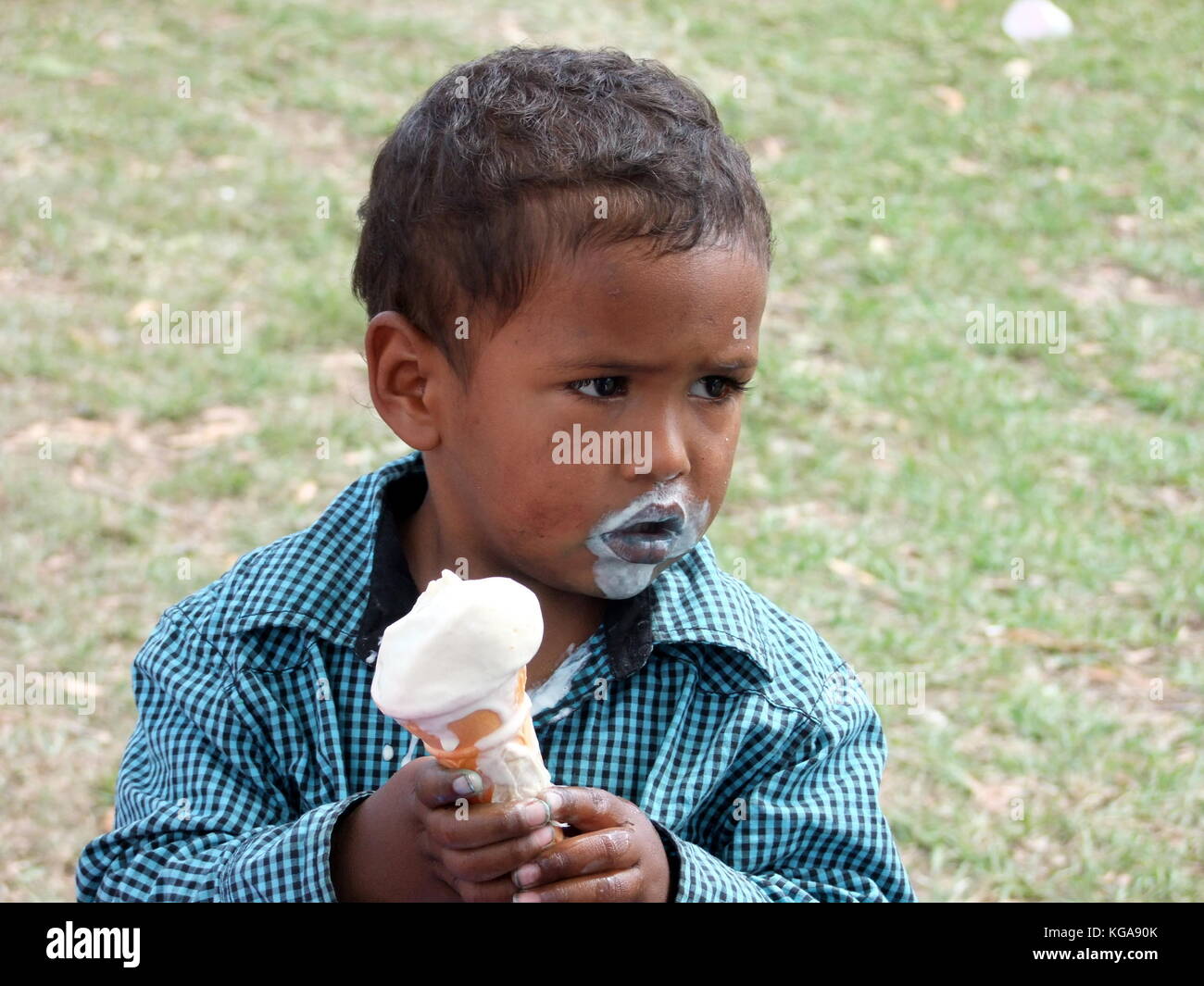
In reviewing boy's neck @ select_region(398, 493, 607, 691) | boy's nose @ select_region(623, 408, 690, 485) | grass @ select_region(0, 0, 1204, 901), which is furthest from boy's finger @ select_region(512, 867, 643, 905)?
grass @ select_region(0, 0, 1204, 901)

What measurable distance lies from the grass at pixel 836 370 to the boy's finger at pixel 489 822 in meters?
1.99

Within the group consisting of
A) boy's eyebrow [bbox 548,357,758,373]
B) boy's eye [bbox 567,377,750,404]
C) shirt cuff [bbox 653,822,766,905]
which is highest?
boy's eyebrow [bbox 548,357,758,373]

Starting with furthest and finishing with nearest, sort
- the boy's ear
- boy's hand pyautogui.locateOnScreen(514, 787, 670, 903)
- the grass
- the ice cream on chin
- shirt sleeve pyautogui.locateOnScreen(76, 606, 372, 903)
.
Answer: the grass → the boy's ear → shirt sleeve pyautogui.locateOnScreen(76, 606, 372, 903) → boy's hand pyautogui.locateOnScreen(514, 787, 670, 903) → the ice cream on chin

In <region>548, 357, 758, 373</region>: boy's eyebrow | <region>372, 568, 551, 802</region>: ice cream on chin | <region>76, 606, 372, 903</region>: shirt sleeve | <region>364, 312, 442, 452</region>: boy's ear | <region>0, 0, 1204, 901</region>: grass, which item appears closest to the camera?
<region>372, 568, 551, 802</region>: ice cream on chin

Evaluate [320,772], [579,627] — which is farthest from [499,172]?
[320,772]

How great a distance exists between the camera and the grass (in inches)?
154

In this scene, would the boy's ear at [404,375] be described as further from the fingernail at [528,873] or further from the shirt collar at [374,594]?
the fingernail at [528,873]

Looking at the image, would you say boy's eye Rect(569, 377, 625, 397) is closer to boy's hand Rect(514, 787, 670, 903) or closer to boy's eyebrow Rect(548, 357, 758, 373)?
boy's eyebrow Rect(548, 357, 758, 373)

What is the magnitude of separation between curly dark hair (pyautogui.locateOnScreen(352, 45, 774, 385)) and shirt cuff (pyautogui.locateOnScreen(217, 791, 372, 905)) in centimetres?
62

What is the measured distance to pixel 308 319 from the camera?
226 inches

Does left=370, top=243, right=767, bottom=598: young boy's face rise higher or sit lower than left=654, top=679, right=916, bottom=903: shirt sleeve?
higher

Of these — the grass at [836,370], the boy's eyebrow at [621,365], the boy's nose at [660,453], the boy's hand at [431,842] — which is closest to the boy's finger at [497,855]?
the boy's hand at [431,842]

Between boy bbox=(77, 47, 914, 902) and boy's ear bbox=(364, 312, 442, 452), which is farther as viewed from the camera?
boy's ear bbox=(364, 312, 442, 452)

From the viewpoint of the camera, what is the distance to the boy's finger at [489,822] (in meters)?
1.77
